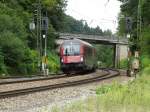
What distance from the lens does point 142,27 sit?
224ft

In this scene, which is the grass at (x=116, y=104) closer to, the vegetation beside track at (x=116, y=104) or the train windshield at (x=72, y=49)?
the vegetation beside track at (x=116, y=104)

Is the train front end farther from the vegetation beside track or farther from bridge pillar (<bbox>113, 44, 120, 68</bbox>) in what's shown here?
bridge pillar (<bbox>113, 44, 120, 68</bbox>)

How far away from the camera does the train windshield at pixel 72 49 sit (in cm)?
4778

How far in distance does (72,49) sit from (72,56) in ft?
1.95

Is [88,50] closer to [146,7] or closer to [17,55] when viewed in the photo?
[17,55]

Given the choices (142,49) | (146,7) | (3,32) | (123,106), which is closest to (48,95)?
(123,106)

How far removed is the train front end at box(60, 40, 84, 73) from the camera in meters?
47.4

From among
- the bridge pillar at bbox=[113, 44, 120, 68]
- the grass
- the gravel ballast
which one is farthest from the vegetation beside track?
the bridge pillar at bbox=[113, 44, 120, 68]

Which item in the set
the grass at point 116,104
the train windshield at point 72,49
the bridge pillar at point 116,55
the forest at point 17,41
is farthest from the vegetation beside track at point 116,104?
the bridge pillar at point 116,55

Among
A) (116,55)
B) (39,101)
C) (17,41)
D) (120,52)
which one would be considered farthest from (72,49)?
(120,52)

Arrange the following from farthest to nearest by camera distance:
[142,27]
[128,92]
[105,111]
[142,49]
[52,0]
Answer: [52,0] → [142,27] → [142,49] → [128,92] → [105,111]

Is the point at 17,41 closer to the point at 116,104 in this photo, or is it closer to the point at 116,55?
the point at 116,104

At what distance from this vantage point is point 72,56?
157 feet

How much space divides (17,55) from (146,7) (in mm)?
16899
